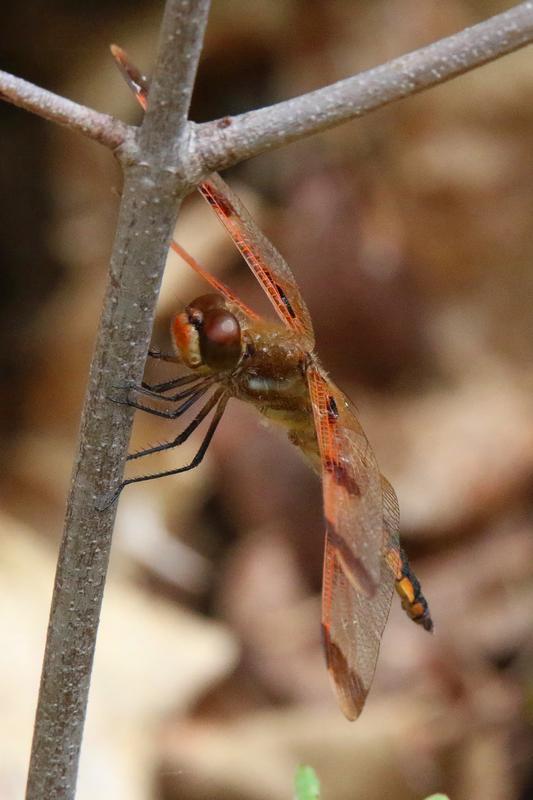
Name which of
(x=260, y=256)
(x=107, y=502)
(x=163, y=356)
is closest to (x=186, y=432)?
(x=163, y=356)

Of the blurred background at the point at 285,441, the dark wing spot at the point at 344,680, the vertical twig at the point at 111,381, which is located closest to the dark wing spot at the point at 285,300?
the dark wing spot at the point at 344,680

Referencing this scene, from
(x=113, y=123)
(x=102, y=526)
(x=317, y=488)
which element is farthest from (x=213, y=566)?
(x=113, y=123)

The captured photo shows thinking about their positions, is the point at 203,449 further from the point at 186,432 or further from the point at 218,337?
the point at 218,337

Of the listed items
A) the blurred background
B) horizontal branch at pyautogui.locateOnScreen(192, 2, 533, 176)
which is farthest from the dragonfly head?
the blurred background

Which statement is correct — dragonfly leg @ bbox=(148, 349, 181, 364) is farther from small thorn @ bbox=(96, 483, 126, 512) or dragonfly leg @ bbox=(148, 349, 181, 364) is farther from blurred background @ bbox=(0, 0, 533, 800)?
blurred background @ bbox=(0, 0, 533, 800)

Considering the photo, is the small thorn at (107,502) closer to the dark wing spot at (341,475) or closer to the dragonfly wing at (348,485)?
the dragonfly wing at (348,485)

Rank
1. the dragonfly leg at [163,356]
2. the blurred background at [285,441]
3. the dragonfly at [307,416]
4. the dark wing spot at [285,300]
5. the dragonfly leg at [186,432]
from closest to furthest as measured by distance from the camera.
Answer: the dragonfly at [307,416] < the dragonfly leg at [163,356] < the dragonfly leg at [186,432] < the dark wing spot at [285,300] < the blurred background at [285,441]
